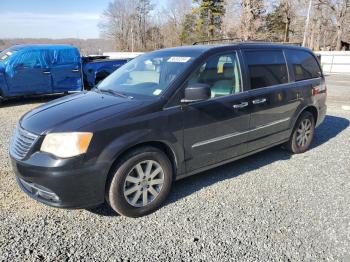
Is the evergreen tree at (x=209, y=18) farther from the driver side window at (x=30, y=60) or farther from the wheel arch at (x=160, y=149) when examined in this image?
the wheel arch at (x=160, y=149)

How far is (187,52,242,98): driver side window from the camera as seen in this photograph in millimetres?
3895

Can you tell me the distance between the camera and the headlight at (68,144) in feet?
9.82

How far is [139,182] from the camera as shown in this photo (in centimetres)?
344

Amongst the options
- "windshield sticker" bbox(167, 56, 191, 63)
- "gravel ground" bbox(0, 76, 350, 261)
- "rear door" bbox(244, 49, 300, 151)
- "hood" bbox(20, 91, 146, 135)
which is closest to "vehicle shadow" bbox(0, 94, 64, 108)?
"gravel ground" bbox(0, 76, 350, 261)

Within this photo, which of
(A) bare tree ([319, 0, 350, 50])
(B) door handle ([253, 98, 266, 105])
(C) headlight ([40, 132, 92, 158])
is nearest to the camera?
(C) headlight ([40, 132, 92, 158])

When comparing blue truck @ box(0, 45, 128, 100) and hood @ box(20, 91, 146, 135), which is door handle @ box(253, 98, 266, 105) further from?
blue truck @ box(0, 45, 128, 100)

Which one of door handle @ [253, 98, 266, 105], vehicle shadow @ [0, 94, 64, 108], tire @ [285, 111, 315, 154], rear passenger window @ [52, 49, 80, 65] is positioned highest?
rear passenger window @ [52, 49, 80, 65]

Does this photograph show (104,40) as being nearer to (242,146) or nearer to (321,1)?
(321,1)

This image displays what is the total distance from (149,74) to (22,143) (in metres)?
1.71

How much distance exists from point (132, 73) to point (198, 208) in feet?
6.46

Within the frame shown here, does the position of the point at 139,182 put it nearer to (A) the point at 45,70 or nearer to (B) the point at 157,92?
(B) the point at 157,92

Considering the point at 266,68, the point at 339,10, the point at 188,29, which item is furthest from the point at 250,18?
the point at 266,68

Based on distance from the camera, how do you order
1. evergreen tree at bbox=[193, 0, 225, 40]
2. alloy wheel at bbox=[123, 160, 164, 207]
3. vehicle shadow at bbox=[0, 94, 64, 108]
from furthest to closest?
1. evergreen tree at bbox=[193, 0, 225, 40]
2. vehicle shadow at bbox=[0, 94, 64, 108]
3. alloy wheel at bbox=[123, 160, 164, 207]

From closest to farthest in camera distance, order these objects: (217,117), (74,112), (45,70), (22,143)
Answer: (22,143) < (74,112) < (217,117) < (45,70)
